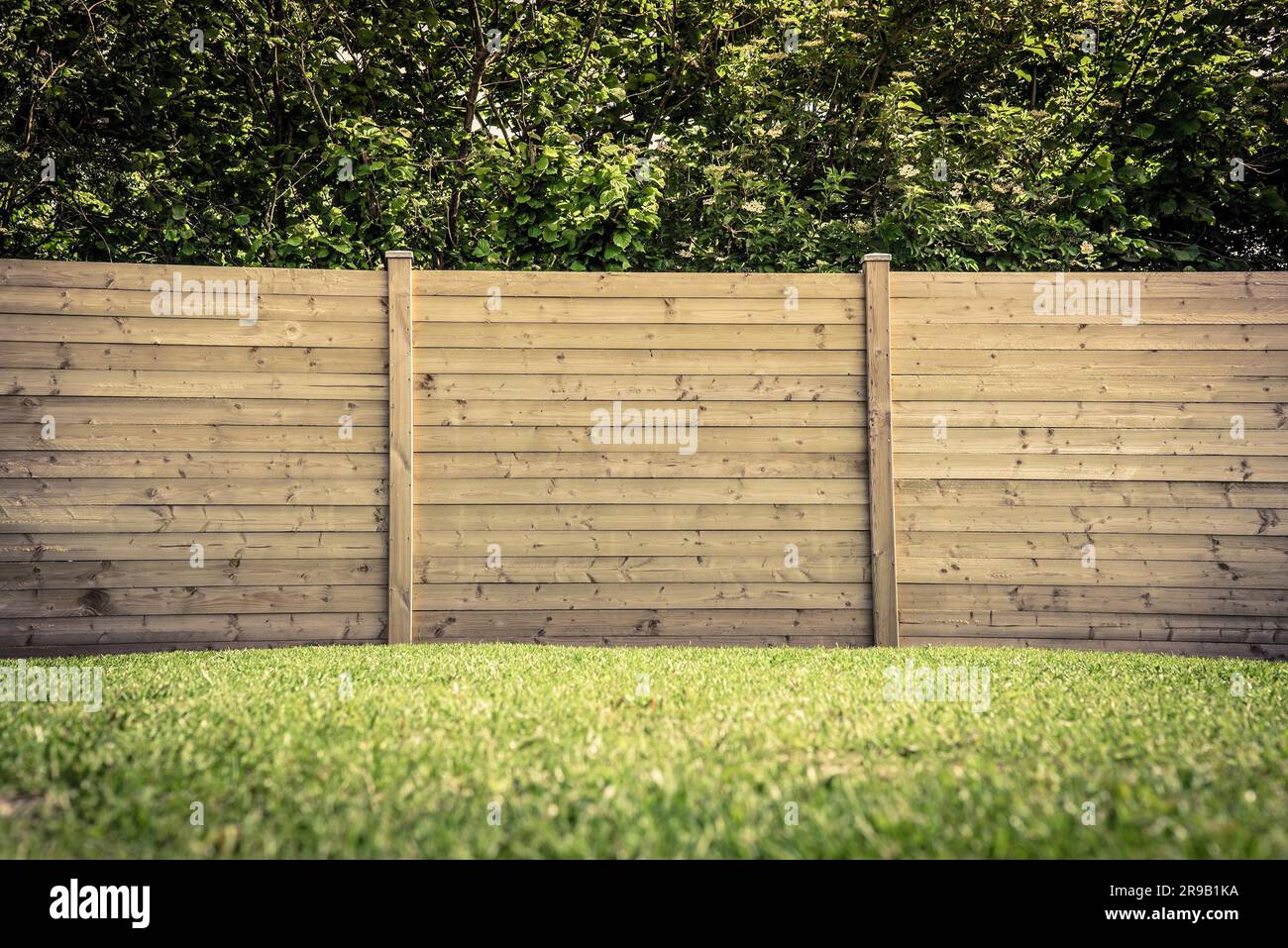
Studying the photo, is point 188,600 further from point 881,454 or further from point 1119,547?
point 1119,547

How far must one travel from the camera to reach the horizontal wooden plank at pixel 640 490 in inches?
183

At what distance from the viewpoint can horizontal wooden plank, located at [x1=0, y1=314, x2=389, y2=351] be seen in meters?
4.46

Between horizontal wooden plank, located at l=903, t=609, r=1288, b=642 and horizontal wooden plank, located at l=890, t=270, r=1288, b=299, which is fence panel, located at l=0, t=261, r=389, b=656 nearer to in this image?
horizontal wooden plank, located at l=890, t=270, r=1288, b=299

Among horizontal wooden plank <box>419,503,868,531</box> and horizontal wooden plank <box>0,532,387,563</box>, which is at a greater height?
horizontal wooden plank <box>419,503,868,531</box>

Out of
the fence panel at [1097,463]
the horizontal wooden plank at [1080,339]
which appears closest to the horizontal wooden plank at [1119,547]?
the fence panel at [1097,463]

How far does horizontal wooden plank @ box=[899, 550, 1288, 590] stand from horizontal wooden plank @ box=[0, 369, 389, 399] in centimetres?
317

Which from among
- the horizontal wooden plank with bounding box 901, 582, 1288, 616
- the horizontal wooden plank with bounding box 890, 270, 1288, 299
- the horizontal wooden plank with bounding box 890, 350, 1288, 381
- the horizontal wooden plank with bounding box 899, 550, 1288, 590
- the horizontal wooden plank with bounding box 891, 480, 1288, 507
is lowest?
the horizontal wooden plank with bounding box 901, 582, 1288, 616

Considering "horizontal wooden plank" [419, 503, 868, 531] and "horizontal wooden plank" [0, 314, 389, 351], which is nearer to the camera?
"horizontal wooden plank" [0, 314, 389, 351]

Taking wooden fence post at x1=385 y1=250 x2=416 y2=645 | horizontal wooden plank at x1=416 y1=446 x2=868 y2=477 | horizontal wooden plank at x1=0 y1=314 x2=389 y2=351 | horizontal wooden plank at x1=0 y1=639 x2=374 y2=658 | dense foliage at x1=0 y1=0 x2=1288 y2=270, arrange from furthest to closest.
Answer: dense foliage at x1=0 y1=0 x2=1288 y2=270, horizontal wooden plank at x1=416 y1=446 x2=868 y2=477, wooden fence post at x1=385 y1=250 x2=416 y2=645, horizontal wooden plank at x1=0 y1=314 x2=389 y2=351, horizontal wooden plank at x1=0 y1=639 x2=374 y2=658

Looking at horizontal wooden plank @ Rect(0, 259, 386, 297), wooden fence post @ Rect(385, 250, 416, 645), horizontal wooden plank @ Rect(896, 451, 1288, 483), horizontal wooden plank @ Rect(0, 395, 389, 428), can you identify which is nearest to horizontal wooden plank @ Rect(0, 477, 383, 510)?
wooden fence post @ Rect(385, 250, 416, 645)

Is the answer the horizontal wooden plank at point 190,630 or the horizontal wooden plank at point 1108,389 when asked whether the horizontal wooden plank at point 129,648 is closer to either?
the horizontal wooden plank at point 190,630

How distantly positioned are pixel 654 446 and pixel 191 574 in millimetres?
2511
